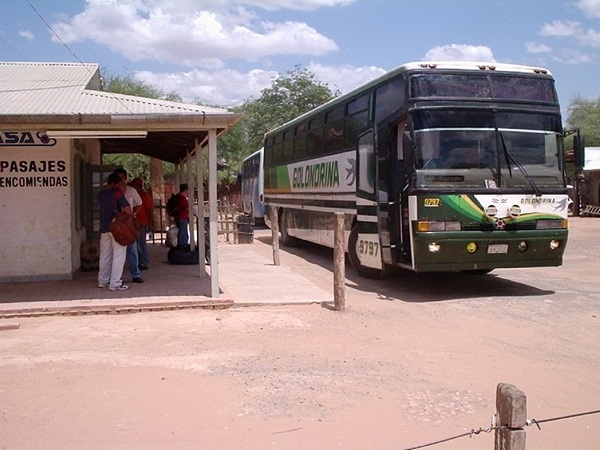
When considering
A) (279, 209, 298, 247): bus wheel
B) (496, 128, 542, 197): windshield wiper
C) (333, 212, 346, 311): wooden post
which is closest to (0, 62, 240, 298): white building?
(333, 212, 346, 311): wooden post

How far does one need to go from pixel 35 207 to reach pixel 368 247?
5.58 metres

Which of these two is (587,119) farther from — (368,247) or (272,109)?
(368,247)

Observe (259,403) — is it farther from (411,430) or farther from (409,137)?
(409,137)

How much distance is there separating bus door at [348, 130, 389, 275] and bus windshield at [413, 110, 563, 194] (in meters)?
1.51

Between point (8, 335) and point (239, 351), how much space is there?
2.85 meters

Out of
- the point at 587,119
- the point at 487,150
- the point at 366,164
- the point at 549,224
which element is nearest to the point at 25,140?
the point at 366,164

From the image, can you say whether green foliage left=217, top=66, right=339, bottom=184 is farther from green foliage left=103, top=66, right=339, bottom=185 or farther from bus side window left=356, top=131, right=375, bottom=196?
bus side window left=356, top=131, right=375, bottom=196

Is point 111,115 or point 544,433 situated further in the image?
point 111,115

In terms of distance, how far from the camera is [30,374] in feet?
21.5

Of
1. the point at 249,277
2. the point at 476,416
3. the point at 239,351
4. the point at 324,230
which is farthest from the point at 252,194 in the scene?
the point at 476,416

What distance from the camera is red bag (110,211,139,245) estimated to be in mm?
9930

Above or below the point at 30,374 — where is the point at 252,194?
above

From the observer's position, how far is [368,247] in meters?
12.1

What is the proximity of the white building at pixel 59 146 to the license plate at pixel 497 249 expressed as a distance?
13.7 ft
